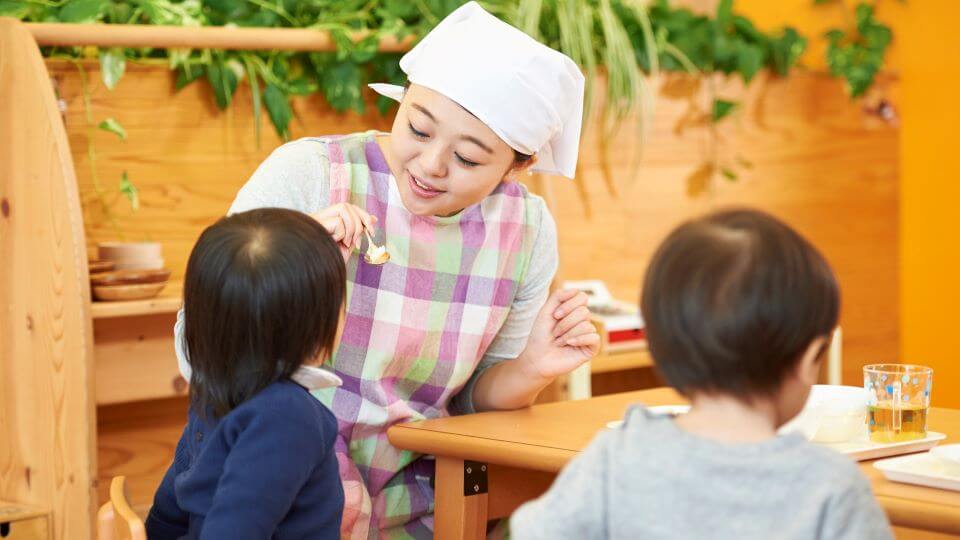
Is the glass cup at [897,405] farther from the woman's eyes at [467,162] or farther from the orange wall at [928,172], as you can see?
the orange wall at [928,172]

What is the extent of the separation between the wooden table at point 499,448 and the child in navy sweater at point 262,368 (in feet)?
0.87

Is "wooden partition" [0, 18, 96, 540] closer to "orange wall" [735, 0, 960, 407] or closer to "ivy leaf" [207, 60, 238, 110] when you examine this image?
"ivy leaf" [207, 60, 238, 110]

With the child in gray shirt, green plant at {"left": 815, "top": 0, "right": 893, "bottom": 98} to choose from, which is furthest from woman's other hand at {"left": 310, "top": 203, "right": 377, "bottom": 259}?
green plant at {"left": 815, "top": 0, "right": 893, "bottom": 98}

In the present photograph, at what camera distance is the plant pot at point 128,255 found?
7.96 ft

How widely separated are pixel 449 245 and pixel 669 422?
0.81 metres

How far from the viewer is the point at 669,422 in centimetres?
102

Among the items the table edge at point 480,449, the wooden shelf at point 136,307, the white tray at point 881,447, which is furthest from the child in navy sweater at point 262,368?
the wooden shelf at point 136,307

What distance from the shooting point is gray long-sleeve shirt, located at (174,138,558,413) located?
164 centimetres

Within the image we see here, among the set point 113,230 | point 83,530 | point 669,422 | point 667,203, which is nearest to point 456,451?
point 669,422

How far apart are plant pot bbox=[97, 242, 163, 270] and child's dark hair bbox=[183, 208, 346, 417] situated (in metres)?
1.17

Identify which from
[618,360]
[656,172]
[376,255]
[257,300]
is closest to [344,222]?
[376,255]

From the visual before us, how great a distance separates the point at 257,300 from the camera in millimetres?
1260

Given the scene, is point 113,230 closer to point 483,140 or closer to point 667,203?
point 483,140

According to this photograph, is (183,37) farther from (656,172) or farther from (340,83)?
(656,172)
